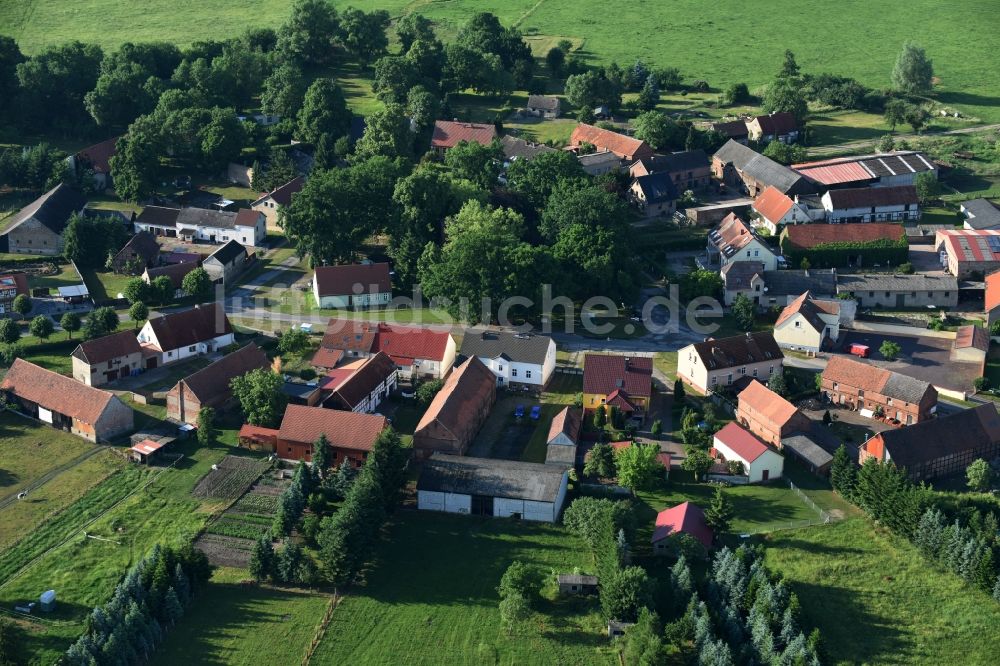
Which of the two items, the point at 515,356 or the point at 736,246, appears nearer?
the point at 515,356

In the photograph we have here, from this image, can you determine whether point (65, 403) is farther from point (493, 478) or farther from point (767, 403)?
point (767, 403)

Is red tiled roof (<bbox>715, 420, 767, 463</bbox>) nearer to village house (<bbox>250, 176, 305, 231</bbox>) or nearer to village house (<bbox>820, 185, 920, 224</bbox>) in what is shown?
village house (<bbox>820, 185, 920, 224</bbox>)

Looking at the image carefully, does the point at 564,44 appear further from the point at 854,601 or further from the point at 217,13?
the point at 854,601

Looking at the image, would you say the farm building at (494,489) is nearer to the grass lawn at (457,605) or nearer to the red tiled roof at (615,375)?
the grass lawn at (457,605)

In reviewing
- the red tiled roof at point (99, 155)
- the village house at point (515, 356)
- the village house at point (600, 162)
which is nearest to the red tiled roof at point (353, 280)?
the village house at point (515, 356)

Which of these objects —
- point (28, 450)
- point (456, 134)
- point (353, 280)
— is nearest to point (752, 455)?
point (353, 280)

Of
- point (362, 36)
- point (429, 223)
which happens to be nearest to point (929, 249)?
point (429, 223)
